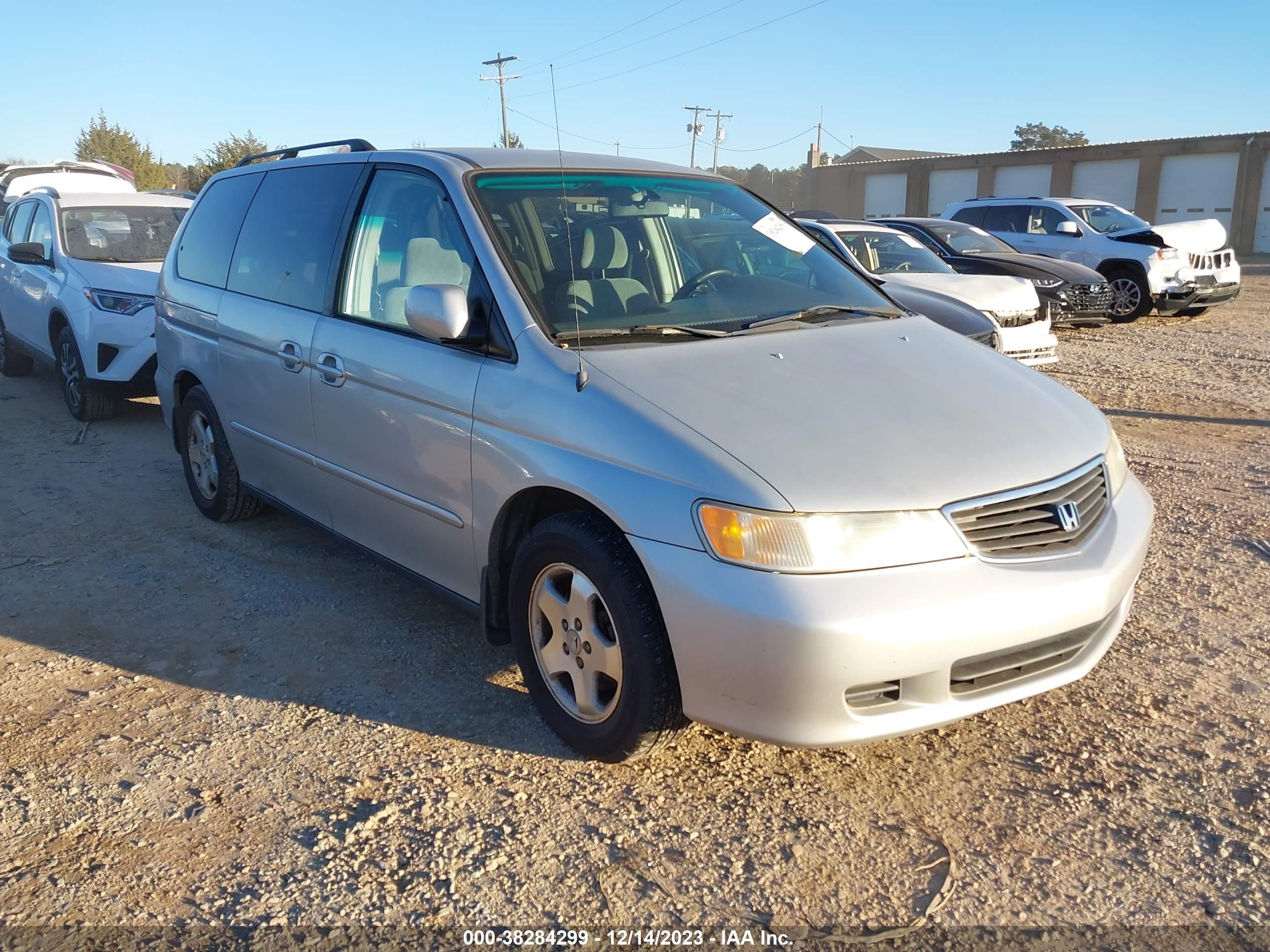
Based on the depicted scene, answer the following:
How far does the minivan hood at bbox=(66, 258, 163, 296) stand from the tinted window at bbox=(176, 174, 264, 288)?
95.2 inches

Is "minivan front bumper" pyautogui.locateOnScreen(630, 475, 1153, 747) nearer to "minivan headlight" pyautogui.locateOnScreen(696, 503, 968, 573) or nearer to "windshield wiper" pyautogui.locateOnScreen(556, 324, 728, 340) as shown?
"minivan headlight" pyautogui.locateOnScreen(696, 503, 968, 573)

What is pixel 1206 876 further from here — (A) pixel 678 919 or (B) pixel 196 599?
(B) pixel 196 599

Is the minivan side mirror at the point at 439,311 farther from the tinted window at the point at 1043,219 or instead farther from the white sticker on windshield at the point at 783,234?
the tinted window at the point at 1043,219

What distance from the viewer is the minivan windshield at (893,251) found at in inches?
411

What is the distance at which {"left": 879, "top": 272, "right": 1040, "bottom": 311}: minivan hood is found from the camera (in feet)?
30.3

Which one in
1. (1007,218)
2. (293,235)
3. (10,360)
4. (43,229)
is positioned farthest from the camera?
(1007,218)

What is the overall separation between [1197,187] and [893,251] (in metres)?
31.3

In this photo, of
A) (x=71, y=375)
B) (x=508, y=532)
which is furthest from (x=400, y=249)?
(x=71, y=375)

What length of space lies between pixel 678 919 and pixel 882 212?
4789 cm

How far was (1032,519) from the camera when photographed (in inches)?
109

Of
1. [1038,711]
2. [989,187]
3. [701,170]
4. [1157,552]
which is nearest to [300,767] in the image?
[1038,711]

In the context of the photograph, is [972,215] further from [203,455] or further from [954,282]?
[203,455]

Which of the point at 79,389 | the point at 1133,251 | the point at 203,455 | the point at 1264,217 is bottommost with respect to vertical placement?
the point at 1264,217

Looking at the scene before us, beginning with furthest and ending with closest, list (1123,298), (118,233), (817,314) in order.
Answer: (1123,298), (118,233), (817,314)
